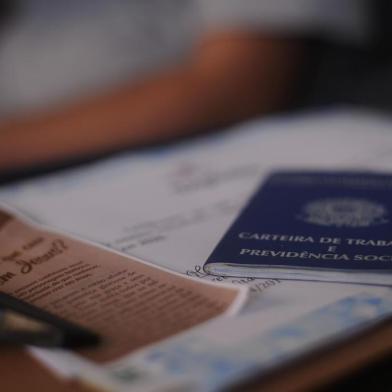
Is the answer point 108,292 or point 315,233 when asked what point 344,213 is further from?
point 108,292

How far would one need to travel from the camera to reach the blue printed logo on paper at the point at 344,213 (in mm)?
460

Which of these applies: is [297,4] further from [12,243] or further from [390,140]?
[12,243]

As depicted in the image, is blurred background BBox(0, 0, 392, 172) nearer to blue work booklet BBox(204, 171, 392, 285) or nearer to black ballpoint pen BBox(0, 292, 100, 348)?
blue work booklet BBox(204, 171, 392, 285)

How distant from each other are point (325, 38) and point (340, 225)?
75 centimetres

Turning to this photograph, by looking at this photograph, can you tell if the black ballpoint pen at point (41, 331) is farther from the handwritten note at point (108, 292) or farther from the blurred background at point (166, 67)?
the blurred background at point (166, 67)

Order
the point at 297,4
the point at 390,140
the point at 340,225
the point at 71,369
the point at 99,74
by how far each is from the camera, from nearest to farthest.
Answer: the point at 71,369 → the point at 340,225 → the point at 390,140 → the point at 297,4 → the point at 99,74

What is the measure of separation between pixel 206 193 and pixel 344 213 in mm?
132

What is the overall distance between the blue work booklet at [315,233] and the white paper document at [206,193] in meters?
0.01

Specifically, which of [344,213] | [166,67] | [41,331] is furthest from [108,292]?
[166,67]

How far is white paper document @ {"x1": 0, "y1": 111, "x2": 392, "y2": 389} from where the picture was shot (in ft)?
1.23

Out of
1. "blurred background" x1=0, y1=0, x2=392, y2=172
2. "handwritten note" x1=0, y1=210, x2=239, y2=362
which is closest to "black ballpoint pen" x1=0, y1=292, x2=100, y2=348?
"handwritten note" x1=0, y1=210, x2=239, y2=362

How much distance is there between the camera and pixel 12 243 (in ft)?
1.57

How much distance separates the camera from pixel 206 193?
569mm

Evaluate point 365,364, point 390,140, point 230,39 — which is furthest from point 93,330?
point 230,39
